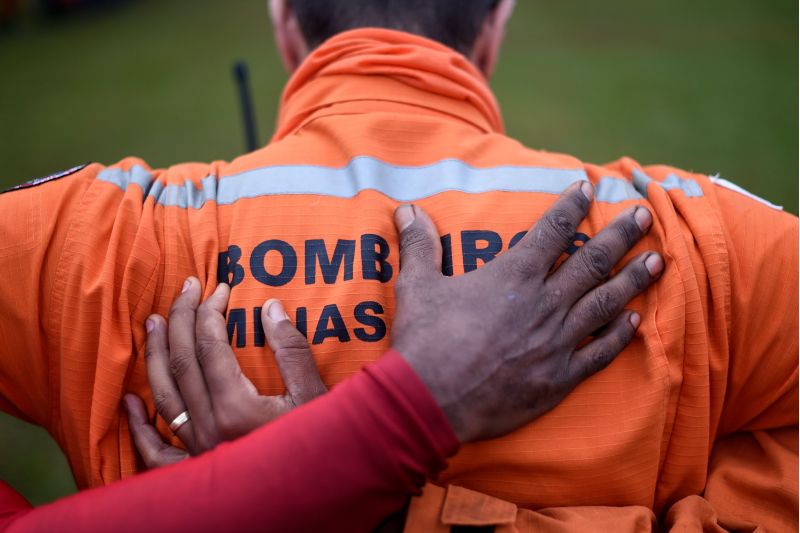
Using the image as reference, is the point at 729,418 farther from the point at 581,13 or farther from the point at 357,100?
the point at 581,13

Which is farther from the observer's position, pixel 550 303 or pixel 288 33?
pixel 288 33

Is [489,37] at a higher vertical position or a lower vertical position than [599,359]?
higher

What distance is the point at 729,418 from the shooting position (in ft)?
4.40

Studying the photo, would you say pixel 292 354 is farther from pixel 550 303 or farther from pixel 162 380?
pixel 550 303

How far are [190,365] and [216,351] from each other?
6 cm

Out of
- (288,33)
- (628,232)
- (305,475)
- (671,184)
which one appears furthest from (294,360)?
(288,33)

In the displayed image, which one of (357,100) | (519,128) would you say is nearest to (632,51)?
(519,128)

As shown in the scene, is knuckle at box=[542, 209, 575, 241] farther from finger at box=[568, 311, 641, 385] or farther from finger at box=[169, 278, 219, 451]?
finger at box=[169, 278, 219, 451]

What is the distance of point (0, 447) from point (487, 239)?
8.48 feet

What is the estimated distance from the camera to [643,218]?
1212 mm

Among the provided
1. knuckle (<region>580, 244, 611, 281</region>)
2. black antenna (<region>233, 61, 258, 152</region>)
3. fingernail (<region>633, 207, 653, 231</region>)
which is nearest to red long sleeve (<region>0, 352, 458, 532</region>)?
knuckle (<region>580, 244, 611, 281</region>)

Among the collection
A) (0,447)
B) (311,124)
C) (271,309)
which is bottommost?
(0,447)

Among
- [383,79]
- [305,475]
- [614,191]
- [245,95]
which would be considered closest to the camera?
[305,475]

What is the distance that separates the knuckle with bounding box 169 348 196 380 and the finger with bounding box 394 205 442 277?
38 centimetres
